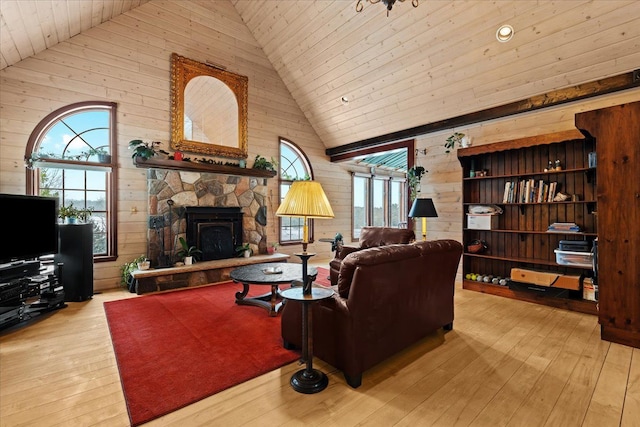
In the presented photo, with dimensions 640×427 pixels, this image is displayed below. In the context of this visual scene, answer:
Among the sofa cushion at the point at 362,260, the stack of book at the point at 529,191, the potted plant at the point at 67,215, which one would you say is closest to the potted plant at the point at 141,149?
the potted plant at the point at 67,215

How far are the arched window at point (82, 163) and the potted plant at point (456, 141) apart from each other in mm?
5256

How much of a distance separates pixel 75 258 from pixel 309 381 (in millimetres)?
3560

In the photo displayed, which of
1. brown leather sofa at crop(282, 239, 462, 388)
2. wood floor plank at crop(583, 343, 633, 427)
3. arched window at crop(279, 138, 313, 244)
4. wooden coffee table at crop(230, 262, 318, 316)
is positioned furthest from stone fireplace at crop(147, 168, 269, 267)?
wood floor plank at crop(583, 343, 633, 427)

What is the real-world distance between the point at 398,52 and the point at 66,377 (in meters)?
5.27

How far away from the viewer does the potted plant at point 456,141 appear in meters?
4.69

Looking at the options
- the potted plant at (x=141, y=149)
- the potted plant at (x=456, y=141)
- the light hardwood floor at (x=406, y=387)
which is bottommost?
the light hardwood floor at (x=406, y=387)

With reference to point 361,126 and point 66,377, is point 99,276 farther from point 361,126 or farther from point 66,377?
point 361,126

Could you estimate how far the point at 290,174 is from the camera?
6859 millimetres

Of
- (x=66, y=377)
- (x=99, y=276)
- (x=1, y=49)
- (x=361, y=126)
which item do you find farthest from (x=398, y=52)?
(x=99, y=276)

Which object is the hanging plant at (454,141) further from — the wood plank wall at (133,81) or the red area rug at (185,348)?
the red area rug at (185,348)

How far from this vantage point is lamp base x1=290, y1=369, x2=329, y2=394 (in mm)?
1955

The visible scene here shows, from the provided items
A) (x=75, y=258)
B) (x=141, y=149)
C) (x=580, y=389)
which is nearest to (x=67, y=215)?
(x=75, y=258)

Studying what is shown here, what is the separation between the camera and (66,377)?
7.02ft

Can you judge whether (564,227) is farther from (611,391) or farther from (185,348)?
(185,348)
